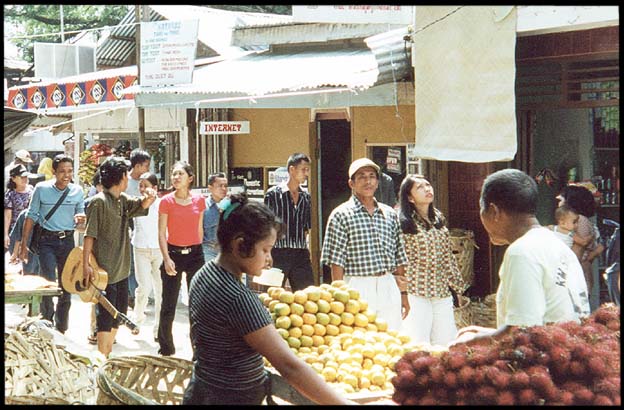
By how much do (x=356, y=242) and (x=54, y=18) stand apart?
2552 cm

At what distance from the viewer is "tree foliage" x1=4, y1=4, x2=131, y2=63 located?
93.1 ft

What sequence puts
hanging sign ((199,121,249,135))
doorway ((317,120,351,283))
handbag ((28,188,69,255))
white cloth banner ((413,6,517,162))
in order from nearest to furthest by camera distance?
white cloth banner ((413,6,517,162))
handbag ((28,188,69,255))
doorway ((317,120,351,283))
hanging sign ((199,121,249,135))

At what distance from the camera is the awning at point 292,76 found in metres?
8.98

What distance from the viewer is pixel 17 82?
90.8 ft

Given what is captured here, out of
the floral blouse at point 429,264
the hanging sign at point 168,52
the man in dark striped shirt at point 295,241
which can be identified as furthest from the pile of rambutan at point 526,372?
the hanging sign at point 168,52

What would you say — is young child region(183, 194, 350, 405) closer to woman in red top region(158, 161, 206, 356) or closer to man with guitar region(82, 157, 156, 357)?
man with guitar region(82, 157, 156, 357)

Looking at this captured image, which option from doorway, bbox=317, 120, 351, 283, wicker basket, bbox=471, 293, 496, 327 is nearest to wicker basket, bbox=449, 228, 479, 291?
wicker basket, bbox=471, 293, 496, 327

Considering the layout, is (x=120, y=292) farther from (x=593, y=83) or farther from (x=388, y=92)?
(x=593, y=83)

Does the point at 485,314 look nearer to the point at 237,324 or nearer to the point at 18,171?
the point at 237,324

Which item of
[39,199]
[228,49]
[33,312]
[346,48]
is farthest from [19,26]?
[33,312]

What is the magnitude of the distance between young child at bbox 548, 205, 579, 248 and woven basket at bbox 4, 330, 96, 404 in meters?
4.08

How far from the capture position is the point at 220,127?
41.8 feet

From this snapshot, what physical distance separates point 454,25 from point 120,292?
3708mm

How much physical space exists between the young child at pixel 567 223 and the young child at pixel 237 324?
15.0 ft
